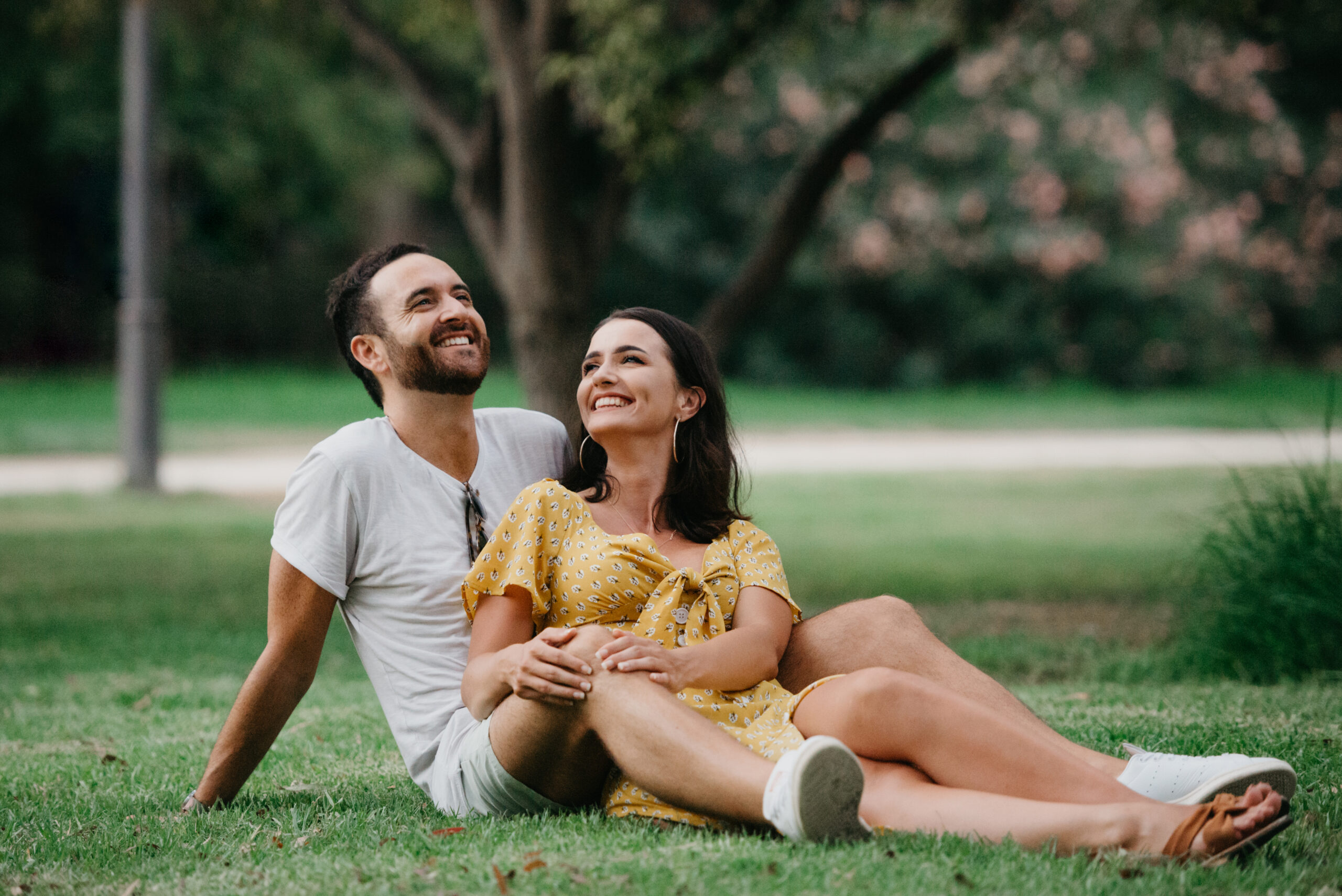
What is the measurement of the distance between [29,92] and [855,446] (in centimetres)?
1597

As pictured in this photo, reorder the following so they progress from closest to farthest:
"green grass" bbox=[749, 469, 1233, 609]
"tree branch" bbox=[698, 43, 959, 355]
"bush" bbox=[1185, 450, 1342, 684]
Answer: "bush" bbox=[1185, 450, 1342, 684]
"tree branch" bbox=[698, 43, 959, 355]
"green grass" bbox=[749, 469, 1233, 609]

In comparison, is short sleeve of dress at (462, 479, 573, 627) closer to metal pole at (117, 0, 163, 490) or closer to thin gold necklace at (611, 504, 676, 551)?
thin gold necklace at (611, 504, 676, 551)

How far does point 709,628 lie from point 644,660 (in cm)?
35

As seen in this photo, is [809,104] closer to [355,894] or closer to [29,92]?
[29,92]

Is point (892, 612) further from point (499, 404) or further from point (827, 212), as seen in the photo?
point (827, 212)

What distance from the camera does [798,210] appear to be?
8.64 metres

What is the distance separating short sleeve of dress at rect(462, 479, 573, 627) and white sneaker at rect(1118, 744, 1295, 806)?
4.61 ft

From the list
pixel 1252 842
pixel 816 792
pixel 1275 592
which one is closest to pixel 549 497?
pixel 816 792

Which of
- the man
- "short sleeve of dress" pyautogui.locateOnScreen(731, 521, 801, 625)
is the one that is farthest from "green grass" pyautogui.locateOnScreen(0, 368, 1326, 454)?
"short sleeve of dress" pyautogui.locateOnScreen(731, 521, 801, 625)

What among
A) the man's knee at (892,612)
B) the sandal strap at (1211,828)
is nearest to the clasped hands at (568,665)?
the man's knee at (892,612)

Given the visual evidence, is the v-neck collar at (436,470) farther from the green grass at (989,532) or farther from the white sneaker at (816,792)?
the green grass at (989,532)

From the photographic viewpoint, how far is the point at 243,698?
3629mm

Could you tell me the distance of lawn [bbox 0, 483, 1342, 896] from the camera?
2938 mm

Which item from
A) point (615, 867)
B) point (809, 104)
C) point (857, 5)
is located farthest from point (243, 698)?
point (809, 104)
